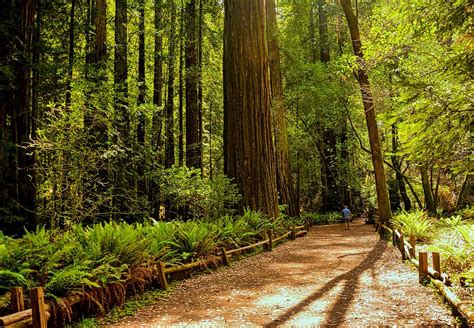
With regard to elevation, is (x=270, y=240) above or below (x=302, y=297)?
above

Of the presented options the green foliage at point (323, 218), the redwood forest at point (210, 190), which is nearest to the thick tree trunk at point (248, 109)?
the redwood forest at point (210, 190)

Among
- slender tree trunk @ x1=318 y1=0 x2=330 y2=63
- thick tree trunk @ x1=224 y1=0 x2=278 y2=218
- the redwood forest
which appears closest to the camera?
the redwood forest

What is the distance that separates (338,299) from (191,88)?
12.7 metres

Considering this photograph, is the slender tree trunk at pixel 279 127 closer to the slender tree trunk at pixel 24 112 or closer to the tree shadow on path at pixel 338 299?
the tree shadow on path at pixel 338 299

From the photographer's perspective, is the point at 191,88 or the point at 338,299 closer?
the point at 338,299

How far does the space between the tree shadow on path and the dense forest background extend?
98.6 inches

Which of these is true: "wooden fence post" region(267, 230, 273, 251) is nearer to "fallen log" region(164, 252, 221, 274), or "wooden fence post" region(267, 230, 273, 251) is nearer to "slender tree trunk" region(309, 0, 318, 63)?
"fallen log" region(164, 252, 221, 274)

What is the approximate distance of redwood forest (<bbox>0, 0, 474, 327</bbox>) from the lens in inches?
207

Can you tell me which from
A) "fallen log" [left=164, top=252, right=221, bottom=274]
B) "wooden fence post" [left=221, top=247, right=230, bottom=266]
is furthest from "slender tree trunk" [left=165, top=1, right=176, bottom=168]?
"fallen log" [left=164, top=252, right=221, bottom=274]

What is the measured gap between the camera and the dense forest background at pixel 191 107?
18.9ft

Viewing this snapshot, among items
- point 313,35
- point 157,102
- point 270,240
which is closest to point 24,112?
point 157,102

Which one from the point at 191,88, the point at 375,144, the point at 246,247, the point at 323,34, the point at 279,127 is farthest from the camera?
the point at 323,34

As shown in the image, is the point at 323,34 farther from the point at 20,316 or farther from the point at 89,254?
the point at 20,316

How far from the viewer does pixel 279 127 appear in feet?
67.7
